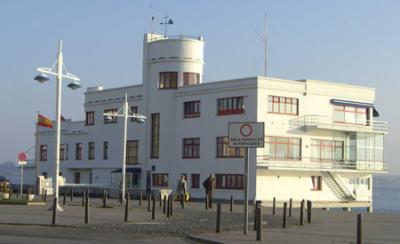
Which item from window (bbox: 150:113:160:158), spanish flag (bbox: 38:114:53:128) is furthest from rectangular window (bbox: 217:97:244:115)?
spanish flag (bbox: 38:114:53:128)

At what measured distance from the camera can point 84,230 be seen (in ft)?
72.8

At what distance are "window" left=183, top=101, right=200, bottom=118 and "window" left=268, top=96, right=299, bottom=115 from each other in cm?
701

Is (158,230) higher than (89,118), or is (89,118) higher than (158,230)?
(89,118)

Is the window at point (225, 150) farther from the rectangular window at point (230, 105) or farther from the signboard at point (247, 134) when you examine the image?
the signboard at point (247, 134)

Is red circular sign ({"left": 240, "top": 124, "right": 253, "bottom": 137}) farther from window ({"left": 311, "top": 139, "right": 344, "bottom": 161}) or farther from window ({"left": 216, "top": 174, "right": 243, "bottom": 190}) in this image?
window ({"left": 311, "top": 139, "right": 344, "bottom": 161})

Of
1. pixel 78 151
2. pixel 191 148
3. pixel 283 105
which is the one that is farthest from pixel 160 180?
→ pixel 78 151

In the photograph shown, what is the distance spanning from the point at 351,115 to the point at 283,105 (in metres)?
8.47

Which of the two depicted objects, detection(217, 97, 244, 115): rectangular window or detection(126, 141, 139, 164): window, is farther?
detection(126, 141, 139, 164): window

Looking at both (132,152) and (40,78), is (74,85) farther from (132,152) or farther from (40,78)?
(132,152)

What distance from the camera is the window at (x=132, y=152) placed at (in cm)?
6756

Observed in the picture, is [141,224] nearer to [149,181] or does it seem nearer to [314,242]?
[314,242]

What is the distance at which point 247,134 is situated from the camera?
2088 cm

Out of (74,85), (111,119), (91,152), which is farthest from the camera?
(91,152)

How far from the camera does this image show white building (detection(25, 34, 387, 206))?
57.7m
